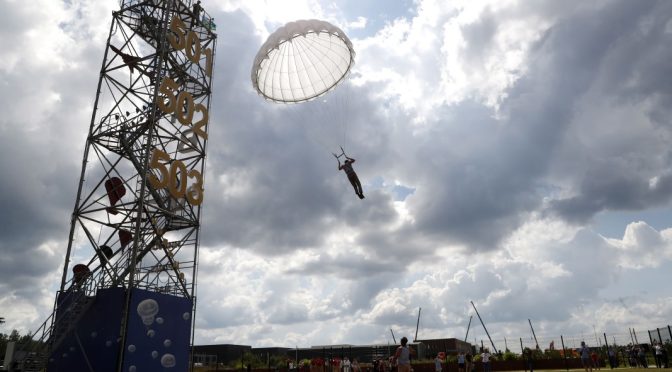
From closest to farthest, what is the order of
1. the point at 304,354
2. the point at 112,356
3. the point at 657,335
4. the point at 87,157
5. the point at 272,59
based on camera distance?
the point at 112,356
the point at 87,157
the point at 272,59
the point at 657,335
the point at 304,354

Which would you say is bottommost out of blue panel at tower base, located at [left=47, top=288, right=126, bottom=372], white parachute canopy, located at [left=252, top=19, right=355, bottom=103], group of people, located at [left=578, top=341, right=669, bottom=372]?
group of people, located at [left=578, top=341, right=669, bottom=372]

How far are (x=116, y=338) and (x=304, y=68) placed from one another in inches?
680

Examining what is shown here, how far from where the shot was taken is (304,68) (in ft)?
94.9

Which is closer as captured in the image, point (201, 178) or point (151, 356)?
point (151, 356)

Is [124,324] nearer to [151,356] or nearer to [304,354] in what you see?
[151,356]

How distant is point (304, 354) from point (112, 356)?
138 ft

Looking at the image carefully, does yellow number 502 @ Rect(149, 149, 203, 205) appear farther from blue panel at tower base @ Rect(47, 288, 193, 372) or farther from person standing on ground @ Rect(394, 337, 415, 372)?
Result: person standing on ground @ Rect(394, 337, 415, 372)

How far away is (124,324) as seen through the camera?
20688mm

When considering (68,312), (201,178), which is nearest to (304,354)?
(201,178)

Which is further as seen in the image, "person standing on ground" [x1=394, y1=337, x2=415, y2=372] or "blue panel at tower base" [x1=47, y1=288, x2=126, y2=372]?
"blue panel at tower base" [x1=47, y1=288, x2=126, y2=372]

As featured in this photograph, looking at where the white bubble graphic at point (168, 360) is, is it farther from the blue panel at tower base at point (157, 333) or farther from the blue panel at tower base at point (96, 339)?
the blue panel at tower base at point (96, 339)

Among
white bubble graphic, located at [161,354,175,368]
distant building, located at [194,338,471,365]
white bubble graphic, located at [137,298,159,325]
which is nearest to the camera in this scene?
white bubble graphic, located at [137,298,159,325]

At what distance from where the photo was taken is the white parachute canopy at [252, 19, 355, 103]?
27.8 m

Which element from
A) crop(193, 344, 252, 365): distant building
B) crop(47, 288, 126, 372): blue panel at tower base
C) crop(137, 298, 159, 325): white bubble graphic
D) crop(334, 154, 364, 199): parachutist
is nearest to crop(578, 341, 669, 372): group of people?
crop(334, 154, 364, 199): parachutist
